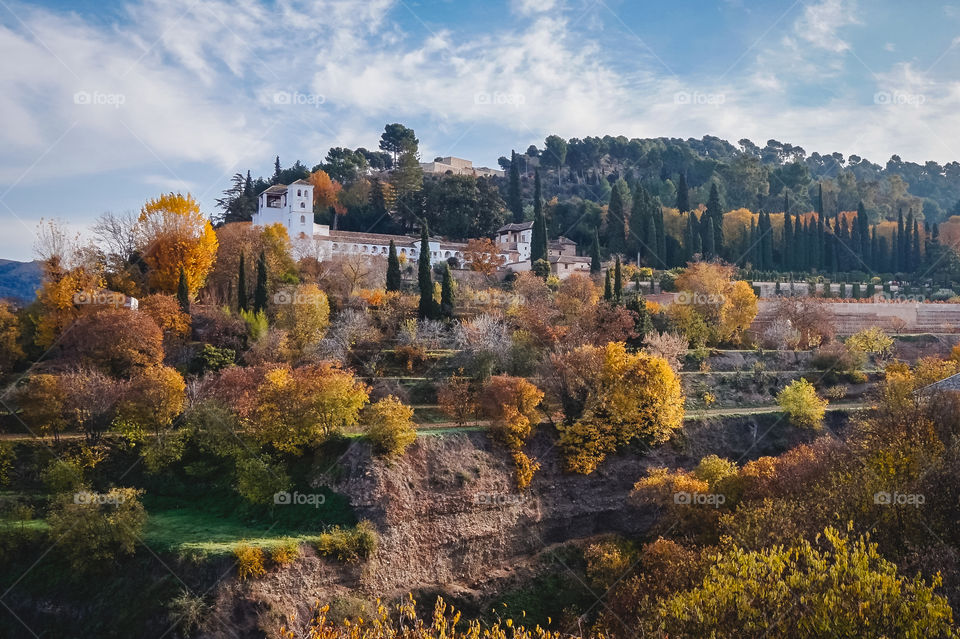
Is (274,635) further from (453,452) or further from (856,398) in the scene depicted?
(856,398)

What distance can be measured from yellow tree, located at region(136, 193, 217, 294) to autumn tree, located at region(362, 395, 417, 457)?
18591mm

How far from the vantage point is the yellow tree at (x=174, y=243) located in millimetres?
41781

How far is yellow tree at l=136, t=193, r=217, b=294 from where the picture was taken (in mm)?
41781

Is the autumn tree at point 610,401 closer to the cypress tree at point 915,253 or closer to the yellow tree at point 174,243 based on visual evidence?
the yellow tree at point 174,243

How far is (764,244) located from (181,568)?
62834mm

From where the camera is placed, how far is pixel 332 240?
5884 centimetres

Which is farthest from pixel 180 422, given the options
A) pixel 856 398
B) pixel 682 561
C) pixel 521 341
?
pixel 856 398

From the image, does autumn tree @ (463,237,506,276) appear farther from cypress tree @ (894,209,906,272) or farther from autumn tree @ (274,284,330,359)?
cypress tree @ (894,209,906,272)

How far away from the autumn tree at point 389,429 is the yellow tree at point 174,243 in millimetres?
18591

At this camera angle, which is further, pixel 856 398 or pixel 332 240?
pixel 332 240

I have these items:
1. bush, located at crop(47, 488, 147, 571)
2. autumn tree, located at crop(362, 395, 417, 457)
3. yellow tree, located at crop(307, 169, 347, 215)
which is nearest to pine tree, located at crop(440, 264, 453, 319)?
autumn tree, located at crop(362, 395, 417, 457)

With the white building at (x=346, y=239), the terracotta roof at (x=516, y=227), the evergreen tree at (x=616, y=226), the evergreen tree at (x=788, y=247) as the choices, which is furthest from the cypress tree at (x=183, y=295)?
the evergreen tree at (x=788, y=247)

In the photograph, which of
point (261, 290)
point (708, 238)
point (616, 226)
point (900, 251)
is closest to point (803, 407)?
point (261, 290)

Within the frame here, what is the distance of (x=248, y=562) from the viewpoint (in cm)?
2172
